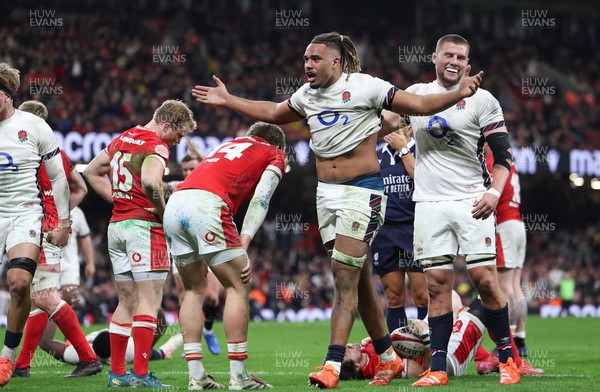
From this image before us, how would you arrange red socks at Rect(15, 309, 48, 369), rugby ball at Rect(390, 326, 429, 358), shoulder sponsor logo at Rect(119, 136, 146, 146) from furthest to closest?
red socks at Rect(15, 309, 48, 369), rugby ball at Rect(390, 326, 429, 358), shoulder sponsor logo at Rect(119, 136, 146, 146)

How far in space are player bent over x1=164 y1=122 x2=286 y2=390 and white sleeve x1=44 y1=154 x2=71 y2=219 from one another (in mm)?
1151

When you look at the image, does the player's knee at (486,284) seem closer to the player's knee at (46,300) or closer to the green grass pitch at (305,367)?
the green grass pitch at (305,367)

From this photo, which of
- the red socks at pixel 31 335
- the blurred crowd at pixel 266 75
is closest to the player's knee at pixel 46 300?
the red socks at pixel 31 335

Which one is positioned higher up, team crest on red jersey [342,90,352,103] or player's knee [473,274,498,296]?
team crest on red jersey [342,90,352,103]

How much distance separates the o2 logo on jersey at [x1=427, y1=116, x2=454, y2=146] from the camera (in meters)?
7.03

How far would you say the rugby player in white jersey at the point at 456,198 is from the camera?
6906 mm

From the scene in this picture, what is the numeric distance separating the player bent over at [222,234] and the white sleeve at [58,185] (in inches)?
45.3

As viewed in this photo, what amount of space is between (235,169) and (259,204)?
13.4 inches

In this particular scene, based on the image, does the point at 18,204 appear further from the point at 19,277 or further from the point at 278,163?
the point at 278,163

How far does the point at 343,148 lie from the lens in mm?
6727

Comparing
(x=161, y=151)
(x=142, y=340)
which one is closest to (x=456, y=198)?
(x=161, y=151)

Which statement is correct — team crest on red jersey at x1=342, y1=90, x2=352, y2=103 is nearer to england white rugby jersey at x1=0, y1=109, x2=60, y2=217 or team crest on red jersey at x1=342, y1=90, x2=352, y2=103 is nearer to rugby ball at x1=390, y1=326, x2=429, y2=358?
rugby ball at x1=390, y1=326, x2=429, y2=358

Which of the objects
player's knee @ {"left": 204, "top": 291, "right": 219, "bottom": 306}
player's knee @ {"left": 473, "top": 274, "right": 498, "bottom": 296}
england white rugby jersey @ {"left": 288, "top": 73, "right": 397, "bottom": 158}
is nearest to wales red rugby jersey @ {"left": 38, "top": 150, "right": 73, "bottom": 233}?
england white rugby jersey @ {"left": 288, "top": 73, "right": 397, "bottom": 158}

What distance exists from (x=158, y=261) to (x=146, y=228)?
0.90ft
